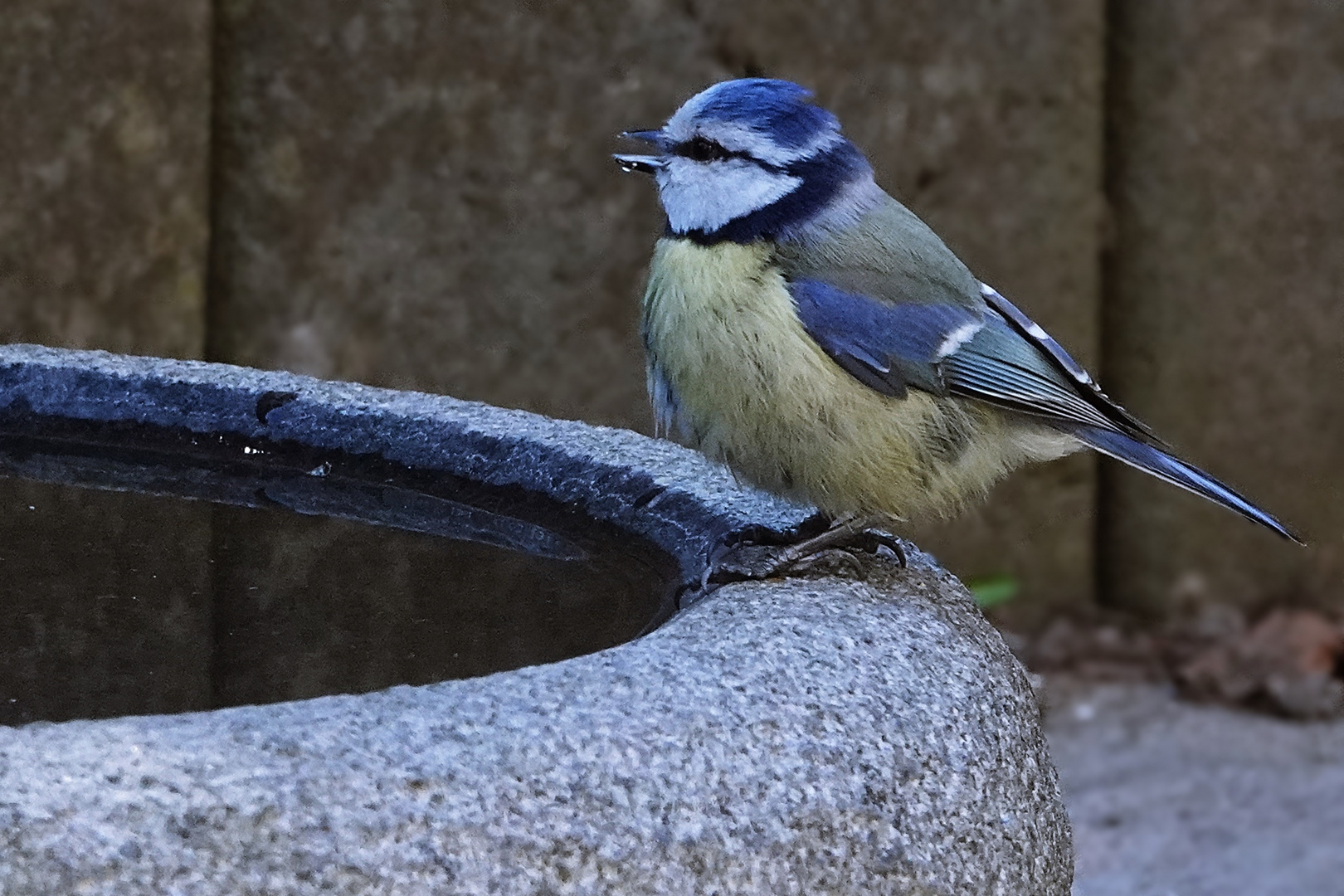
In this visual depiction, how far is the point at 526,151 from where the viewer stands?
4.30 meters

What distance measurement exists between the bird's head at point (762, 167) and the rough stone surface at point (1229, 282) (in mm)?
2625

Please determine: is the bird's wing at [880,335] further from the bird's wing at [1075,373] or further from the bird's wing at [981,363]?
the bird's wing at [1075,373]

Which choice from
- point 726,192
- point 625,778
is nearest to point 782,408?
point 726,192

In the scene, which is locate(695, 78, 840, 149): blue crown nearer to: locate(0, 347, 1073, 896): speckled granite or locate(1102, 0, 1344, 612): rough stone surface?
locate(0, 347, 1073, 896): speckled granite

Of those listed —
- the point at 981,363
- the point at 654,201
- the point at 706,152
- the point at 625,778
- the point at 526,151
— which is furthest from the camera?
the point at 654,201

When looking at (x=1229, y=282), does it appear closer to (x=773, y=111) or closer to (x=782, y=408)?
(x=773, y=111)

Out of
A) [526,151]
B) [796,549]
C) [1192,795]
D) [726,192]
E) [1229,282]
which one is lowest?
[1192,795]

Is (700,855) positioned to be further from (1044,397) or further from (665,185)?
(665,185)

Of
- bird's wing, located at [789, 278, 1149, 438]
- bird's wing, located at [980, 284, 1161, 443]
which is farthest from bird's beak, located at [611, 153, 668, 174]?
bird's wing, located at [980, 284, 1161, 443]

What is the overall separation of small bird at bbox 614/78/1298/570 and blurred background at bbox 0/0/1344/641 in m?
1.83

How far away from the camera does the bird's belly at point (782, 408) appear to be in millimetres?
2203

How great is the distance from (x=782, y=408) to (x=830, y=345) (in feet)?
0.30

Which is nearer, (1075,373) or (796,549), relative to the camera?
(796,549)

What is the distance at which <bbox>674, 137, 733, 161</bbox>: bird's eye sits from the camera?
94.3 inches
